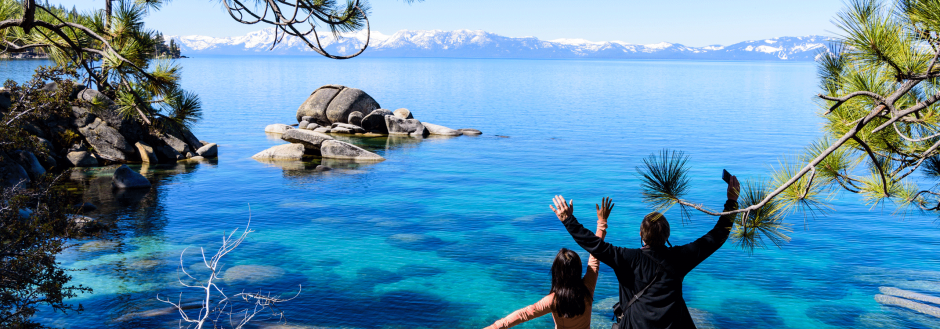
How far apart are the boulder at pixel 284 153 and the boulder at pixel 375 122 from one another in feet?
31.7

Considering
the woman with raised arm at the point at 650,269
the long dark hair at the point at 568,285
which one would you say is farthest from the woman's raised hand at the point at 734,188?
the long dark hair at the point at 568,285

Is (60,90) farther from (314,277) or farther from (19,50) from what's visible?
(314,277)

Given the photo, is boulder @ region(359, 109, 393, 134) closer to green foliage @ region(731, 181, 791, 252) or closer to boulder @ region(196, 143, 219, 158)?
boulder @ region(196, 143, 219, 158)

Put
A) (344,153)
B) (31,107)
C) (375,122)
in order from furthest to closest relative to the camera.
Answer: (375,122) → (344,153) → (31,107)

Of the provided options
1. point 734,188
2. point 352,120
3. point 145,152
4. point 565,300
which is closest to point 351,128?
point 352,120

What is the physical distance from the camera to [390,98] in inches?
2948

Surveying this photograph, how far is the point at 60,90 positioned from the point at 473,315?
7452mm

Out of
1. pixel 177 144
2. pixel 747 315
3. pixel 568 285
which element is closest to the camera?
pixel 568 285

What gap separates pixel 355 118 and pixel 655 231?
34671 mm

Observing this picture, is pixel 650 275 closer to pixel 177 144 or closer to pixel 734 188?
pixel 734 188

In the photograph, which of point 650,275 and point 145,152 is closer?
point 650,275

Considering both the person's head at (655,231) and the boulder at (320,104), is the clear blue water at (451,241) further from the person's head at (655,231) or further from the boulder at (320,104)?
the boulder at (320,104)

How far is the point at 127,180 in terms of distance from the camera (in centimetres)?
2161

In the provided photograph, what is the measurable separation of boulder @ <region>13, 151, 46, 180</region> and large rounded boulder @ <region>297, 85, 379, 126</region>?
19.2 meters
